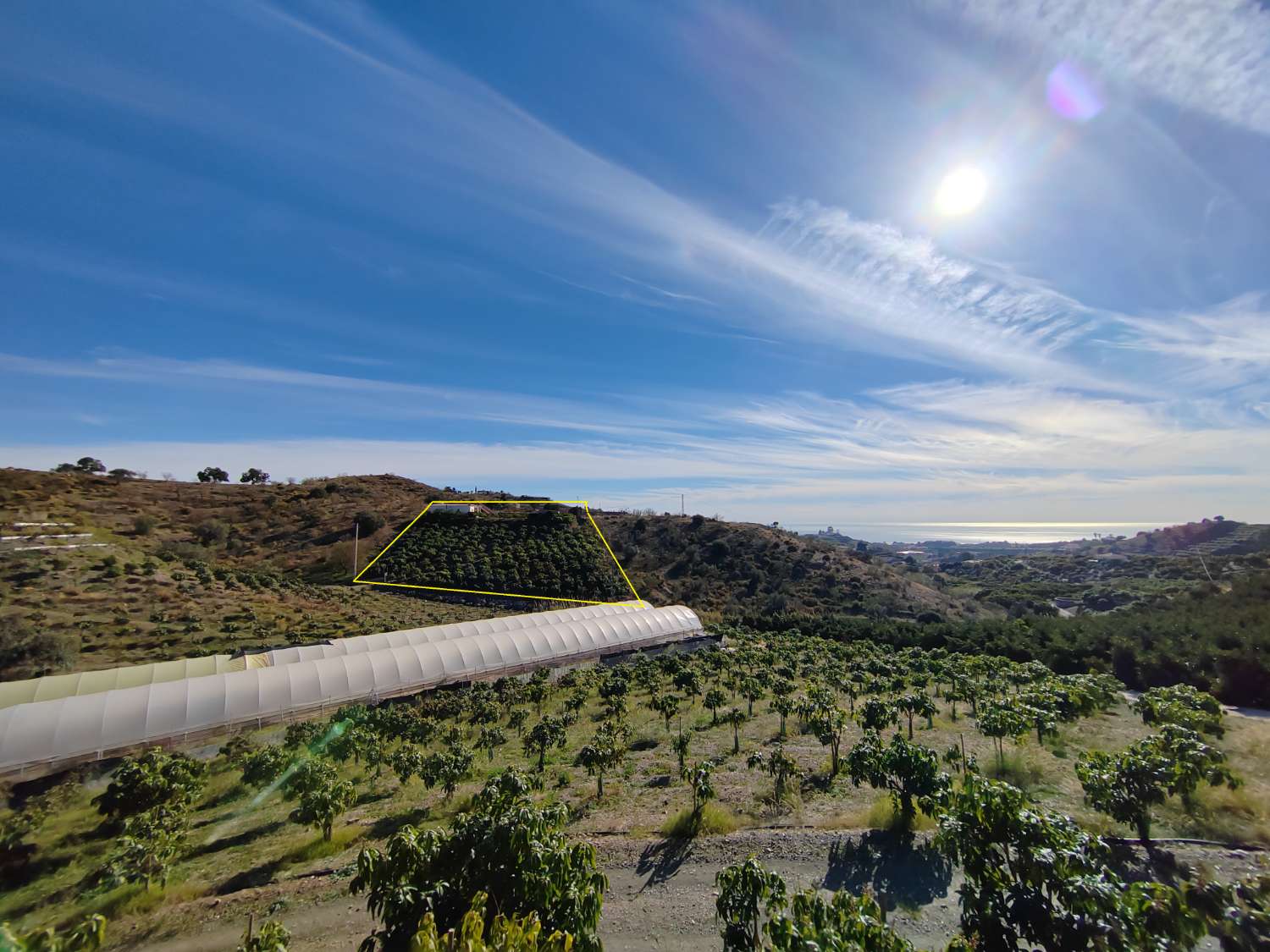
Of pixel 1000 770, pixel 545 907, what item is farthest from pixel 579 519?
pixel 545 907

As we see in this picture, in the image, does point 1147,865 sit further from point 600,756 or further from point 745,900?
point 600,756

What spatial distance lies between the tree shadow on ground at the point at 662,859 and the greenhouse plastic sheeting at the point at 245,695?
17.4 meters

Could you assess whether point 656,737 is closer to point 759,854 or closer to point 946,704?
point 759,854

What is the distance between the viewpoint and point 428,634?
30297 mm

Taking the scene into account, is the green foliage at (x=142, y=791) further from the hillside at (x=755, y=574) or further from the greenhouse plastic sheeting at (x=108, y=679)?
the hillside at (x=755, y=574)

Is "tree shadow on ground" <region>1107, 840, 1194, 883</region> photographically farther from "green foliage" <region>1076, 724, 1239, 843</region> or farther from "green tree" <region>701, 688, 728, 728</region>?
"green tree" <region>701, 688, 728, 728</region>

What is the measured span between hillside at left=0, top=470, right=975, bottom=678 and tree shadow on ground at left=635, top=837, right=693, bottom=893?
27.3 meters

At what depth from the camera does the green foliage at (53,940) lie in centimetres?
476

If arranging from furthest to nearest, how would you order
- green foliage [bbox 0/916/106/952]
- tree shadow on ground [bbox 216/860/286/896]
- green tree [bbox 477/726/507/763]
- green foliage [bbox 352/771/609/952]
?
green tree [bbox 477/726/507/763] < tree shadow on ground [bbox 216/860/286/896] < green foliage [bbox 352/771/609/952] < green foliage [bbox 0/916/106/952]

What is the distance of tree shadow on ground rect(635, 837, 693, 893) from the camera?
421 inches

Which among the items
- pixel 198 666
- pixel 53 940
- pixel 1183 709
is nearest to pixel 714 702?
pixel 1183 709

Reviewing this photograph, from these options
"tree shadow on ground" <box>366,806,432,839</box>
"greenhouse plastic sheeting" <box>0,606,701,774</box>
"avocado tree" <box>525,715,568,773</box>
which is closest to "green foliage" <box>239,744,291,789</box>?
"tree shadow on ground" <box>366,806,432,839</box>

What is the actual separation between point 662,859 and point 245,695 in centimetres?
1830

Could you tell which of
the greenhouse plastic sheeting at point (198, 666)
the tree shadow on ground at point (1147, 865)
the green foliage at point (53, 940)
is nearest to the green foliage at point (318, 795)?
the green foliage at point (53, 940)
